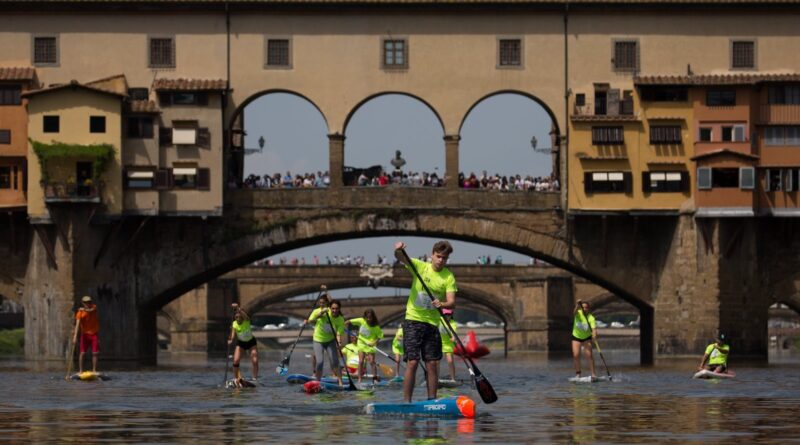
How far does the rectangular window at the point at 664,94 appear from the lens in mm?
74312

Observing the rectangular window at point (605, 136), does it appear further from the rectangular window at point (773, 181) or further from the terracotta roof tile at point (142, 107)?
the terracotta roof tile at point (142, 107)

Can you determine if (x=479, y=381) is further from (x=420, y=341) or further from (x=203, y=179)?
(x=203, y=179)

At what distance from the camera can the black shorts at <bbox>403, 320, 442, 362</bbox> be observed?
26047 mm

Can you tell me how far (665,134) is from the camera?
244 feet

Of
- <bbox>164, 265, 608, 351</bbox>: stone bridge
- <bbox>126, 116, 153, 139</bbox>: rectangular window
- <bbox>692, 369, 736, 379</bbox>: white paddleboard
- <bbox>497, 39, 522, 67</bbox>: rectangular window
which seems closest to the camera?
<bbox>692, 369, 736, 379</bbox>: white paddleboard

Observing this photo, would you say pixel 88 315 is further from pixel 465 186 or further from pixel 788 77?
pixel 788 77

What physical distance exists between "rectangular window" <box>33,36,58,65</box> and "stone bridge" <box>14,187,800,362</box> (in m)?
7.37

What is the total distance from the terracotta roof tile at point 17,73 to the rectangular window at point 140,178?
608 cm

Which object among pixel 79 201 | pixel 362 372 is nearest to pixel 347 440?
pixel 362 372

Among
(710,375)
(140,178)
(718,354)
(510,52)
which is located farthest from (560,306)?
(710,375)

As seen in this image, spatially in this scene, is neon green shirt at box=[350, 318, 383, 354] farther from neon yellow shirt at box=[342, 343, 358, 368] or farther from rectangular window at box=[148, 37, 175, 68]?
rectangular window at box=[148, 37, 175, 68]

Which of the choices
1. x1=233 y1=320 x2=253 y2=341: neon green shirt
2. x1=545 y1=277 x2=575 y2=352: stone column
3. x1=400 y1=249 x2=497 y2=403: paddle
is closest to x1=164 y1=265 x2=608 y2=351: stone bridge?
x1=545 y1=277 x2=575 y2=352: stone column

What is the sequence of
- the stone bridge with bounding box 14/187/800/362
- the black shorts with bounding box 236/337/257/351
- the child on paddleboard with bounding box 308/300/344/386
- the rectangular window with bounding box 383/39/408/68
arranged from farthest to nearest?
1. the rectangular window with bounding box 383/39/408/68
2. the stone bridge with bounding box 14/187/800/362
3. the child on paddleboard with bounding box 308/300/344/386
4. the black shorts with bounding box 236/337/257/351

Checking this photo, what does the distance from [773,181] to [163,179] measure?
86.9 feet
